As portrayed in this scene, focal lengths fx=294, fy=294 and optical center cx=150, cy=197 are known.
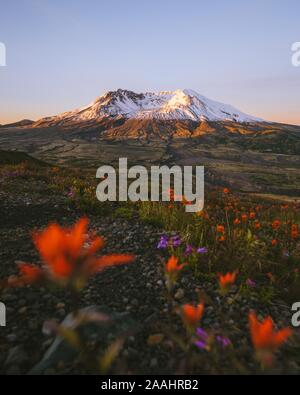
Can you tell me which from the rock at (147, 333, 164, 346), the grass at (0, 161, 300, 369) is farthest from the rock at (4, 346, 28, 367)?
the grass at (0, 161, 300, 369)

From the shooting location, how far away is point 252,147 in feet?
564

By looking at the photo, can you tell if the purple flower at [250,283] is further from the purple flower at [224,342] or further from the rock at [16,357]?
the rock at [16,357]

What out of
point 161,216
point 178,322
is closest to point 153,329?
point 178,322

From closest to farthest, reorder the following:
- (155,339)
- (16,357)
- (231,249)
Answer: (16,357), (155,339), (231,249)

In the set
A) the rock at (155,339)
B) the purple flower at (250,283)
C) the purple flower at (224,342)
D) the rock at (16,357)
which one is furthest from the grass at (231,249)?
the rock at (16,357)

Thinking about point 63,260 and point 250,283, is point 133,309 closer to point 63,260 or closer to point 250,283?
point 250,283

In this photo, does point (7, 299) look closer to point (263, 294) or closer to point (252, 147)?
point (263, 294)

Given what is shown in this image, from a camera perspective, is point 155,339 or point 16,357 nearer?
point 16,357

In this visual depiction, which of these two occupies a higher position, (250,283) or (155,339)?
(250,283)

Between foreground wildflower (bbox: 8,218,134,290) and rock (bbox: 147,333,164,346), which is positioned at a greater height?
foreground wildflower (bbox: 8,218,134,290)

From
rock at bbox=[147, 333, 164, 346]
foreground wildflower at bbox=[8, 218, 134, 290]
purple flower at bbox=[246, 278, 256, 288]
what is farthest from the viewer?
purple flower at bbox=[246, 278, 256, 288]

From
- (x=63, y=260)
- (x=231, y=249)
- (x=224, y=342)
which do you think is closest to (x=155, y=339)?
(x=224, y=342)

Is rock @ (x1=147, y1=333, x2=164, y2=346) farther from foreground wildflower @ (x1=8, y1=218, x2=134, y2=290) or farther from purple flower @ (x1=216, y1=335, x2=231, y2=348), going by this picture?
foreground wildflower @ (x1=8, y1=218, x2=134, y2=290)
